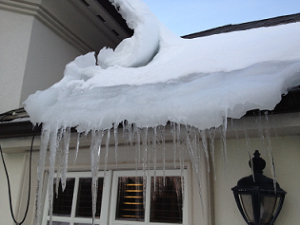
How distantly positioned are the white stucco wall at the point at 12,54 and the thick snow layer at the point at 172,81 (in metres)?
1.61

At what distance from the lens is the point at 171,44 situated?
2.82 metres

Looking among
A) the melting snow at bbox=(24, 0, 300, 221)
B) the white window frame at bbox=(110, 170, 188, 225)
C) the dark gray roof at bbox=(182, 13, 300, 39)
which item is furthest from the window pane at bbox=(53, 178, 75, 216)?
the dark gray roof at bbox=(182, 13, 300, 39)

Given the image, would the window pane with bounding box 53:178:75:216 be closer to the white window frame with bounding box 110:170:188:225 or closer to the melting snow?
the white window frame with bounding box 110:170:188:225

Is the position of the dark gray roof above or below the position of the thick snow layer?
above

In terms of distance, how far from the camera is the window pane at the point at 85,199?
2.80 meters

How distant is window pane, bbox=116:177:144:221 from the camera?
2576 mm

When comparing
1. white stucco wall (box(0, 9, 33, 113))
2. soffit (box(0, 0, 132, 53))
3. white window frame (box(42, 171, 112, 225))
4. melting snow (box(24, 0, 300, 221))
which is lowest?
white window frame (box(42, 171, 112, 225))

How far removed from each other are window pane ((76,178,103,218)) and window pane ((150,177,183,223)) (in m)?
0.67

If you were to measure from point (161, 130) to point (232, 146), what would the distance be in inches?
30.5

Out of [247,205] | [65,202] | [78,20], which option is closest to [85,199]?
[65,202]

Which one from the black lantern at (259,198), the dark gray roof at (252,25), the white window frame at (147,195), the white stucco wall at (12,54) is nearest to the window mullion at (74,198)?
the white window frame at (147,195)

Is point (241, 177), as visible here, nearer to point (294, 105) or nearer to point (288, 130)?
point (288, 130)

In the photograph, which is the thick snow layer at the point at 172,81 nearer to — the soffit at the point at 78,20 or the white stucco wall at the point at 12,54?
the white stucco wall at the point at 12,54

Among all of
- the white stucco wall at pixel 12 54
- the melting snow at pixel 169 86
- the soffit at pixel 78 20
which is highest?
the soffit at pixel 78 20
